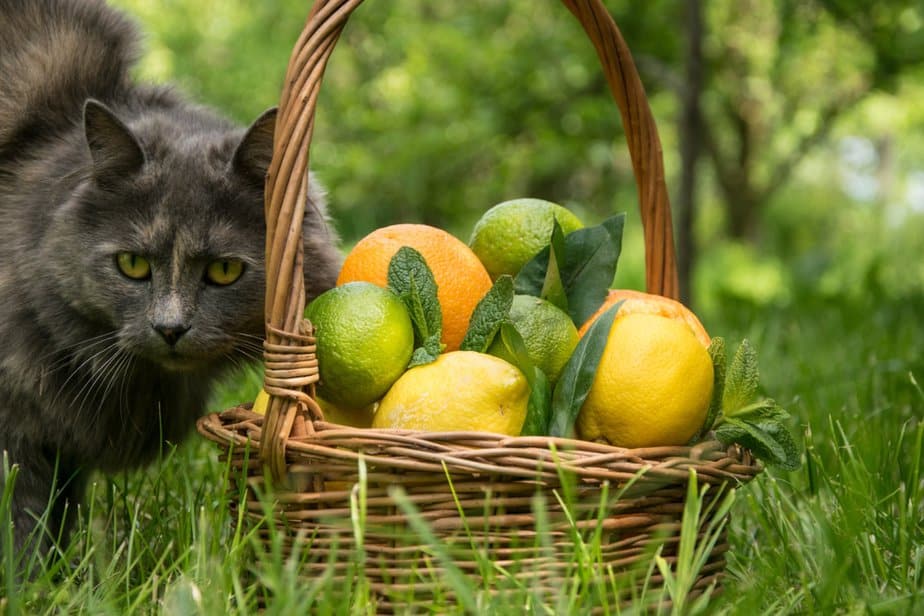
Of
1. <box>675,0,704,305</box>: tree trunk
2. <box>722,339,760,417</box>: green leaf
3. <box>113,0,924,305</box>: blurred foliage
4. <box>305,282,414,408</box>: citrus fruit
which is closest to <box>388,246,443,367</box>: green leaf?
<box>305,282,414,408</box>: citrus fruit

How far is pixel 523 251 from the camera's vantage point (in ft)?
5.64

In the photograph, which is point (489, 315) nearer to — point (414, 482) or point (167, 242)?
point (414, 482)

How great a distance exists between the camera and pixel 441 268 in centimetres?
159

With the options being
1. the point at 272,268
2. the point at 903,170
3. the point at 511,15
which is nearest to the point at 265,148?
the point at 272,268

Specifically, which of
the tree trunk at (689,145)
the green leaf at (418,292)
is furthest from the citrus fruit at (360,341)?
the tree trunk at (689,145)

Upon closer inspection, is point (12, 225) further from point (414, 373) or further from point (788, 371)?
point (788, 371)

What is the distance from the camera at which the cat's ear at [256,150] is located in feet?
5.37

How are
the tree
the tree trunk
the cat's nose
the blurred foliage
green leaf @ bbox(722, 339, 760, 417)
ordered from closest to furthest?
green leaf @ bbox(722, 339, 760, 417), the cat's nose, the tree trunk, the tree, the blurred foliage

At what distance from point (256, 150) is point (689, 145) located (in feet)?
7.50

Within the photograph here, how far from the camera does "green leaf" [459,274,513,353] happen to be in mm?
1454

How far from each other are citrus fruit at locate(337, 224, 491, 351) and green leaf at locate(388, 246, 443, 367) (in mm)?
58

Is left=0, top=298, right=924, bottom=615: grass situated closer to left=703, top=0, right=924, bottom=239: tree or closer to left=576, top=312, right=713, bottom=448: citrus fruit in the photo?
left=576, top=312, right=713, bottom=448: citrus fruit

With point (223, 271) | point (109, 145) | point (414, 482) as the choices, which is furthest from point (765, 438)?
point (109, 145)

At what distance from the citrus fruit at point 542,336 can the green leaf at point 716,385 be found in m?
0.21
